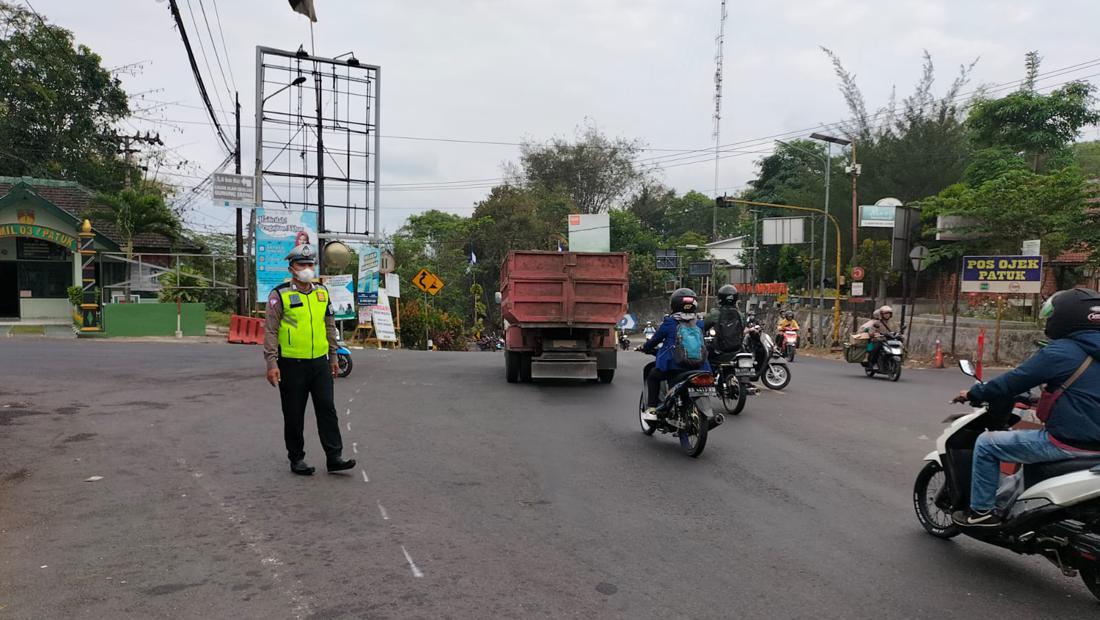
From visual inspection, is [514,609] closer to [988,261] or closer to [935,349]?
[988,261]

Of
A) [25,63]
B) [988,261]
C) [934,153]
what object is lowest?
[988,261]

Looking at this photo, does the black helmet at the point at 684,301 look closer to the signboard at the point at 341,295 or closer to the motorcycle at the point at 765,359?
the motorcycle at the point at 765,359

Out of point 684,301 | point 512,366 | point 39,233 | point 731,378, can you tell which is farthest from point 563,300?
point 39,233

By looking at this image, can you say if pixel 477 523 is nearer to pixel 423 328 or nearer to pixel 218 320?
pixel 423 328

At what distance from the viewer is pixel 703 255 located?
5747 cm

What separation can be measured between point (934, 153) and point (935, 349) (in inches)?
721

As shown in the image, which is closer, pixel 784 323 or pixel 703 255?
pixel 784 323

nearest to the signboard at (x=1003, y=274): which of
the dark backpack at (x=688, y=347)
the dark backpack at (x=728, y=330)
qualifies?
the dark backpack at (x=728, y=330)

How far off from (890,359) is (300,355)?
13222 mm

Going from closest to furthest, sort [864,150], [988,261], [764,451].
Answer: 1. [764,451]
2. [988,261]
3. [864,150]

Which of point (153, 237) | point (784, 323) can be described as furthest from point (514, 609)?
point (153, 237)

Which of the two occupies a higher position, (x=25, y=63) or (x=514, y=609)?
(x=25, y=63)

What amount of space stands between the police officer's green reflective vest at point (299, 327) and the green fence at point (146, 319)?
18.8 m

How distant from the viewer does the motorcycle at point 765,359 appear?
1198 cm
